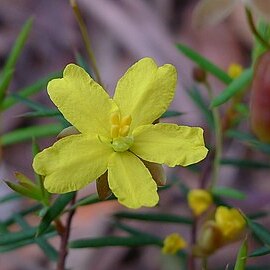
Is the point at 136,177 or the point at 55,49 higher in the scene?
the point at 136,177

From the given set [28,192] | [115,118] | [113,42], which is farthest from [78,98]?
[113,42]

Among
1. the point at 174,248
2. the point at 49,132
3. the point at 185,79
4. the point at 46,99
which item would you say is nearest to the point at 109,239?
the point at 174,248

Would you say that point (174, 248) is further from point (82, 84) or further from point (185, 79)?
point (185, 79)

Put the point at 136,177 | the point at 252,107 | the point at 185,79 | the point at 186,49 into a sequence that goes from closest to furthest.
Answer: the point at 136,177 < the point at 252,107 < the point at 186,49 < the point at 185,79

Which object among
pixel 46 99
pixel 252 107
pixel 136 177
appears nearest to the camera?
pixel 136 177

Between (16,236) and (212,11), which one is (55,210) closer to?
(16,236)

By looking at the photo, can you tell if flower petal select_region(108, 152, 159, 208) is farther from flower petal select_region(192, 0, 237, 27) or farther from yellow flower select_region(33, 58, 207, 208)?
flower petal select_region(192, 0, 237, 27)

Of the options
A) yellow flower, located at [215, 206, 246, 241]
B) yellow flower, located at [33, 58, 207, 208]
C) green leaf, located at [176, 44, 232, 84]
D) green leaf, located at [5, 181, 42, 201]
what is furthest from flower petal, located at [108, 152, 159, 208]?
green leaf, located at [176, 44, 232, 84]
